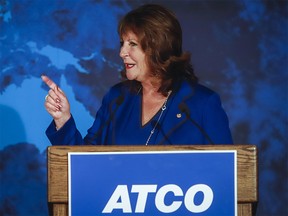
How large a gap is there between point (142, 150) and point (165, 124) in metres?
0.48

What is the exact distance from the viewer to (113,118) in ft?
5.68

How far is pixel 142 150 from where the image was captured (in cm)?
120

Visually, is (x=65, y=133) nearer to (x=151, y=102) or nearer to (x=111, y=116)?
(x=111, y=116)

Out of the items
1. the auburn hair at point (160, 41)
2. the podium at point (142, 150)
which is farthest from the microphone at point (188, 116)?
the podium at point (142, 150)

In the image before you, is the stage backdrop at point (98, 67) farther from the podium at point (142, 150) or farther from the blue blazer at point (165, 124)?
the podium at point (142, 150)

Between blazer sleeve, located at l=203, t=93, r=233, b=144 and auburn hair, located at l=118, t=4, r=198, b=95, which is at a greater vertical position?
auburn hair, located at l=118, t=4, r=198, b=95

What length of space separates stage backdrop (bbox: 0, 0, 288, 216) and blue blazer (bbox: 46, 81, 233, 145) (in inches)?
57.6

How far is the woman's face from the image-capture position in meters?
1.78

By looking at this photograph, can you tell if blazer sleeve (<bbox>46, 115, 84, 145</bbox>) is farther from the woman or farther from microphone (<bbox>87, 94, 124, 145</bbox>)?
microphone (<bbox>87, 94, 124, 145</bbox>)

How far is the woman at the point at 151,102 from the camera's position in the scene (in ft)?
5.37

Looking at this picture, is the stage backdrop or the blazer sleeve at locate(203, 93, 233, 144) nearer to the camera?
the blazer sleeve at locate(203, 93, 233, 144)

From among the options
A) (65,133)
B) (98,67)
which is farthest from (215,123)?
(98,67)

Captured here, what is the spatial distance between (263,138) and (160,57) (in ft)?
5.29

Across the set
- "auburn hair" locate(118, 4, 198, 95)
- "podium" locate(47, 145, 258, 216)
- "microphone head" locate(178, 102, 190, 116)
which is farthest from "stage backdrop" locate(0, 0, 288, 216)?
"podium" locate(47, 145, 258, 216)
